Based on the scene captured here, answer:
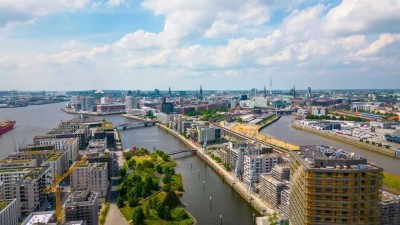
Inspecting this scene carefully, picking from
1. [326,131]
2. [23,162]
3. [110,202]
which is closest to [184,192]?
[110,202]

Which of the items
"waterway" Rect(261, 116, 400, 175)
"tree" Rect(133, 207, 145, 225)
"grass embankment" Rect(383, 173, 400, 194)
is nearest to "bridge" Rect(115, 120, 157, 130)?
"waterway" Rect(261, 116, 400, 175)

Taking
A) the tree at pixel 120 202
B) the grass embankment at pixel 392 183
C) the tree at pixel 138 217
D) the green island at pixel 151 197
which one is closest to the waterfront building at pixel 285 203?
the green island at pixel 151 197

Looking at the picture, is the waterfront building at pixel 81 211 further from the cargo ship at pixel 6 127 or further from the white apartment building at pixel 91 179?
the cargo ship at pixel 6 127

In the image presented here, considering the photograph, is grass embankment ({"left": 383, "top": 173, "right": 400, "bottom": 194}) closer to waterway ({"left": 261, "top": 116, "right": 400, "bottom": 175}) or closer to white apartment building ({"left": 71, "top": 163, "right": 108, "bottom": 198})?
waterway ({"left": 261, "top": 116, "right": 400, "bottom": 175})

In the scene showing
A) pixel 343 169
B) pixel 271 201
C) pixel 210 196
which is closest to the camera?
pixel 343 169

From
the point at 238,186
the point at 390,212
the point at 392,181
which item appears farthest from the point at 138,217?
the point at 392,181

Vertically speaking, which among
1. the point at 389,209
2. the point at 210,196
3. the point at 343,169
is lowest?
the point at 210,196

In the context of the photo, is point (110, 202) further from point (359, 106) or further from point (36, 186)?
point (359, 106)
